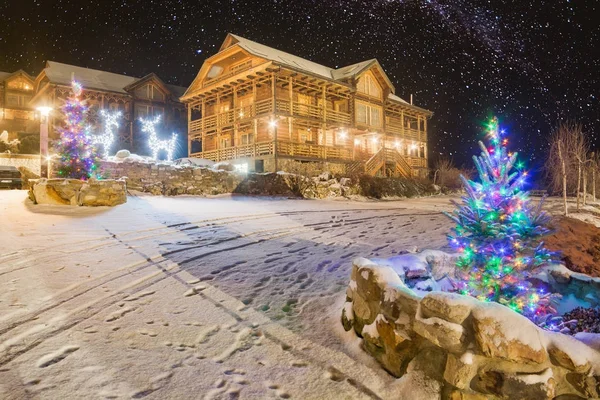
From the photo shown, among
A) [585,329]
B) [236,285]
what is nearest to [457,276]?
[585,329]

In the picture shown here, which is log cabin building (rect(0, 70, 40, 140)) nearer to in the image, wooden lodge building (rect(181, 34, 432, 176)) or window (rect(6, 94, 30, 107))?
window (rect(6, 94, 30, 107))

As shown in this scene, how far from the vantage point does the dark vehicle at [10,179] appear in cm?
1870

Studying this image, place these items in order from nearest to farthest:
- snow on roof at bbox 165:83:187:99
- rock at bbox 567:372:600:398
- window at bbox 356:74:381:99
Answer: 1. rock at bbox 567:372:600:398
2. window at bbox 356:74:381:99
3. snow on roof at bbox 165:83:187:99

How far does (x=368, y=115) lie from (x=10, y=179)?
2624cm

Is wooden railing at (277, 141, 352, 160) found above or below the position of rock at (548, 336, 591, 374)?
above

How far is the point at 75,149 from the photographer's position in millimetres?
15297

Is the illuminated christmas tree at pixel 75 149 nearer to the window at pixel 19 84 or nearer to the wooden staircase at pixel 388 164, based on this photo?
the wooden staircase at pixel 388 164

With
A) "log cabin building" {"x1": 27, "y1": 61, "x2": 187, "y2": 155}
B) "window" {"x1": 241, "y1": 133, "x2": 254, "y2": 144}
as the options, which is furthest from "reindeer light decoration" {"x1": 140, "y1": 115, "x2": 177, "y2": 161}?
"window" {"x1": 241, "y1": 133, "x2": 254, "y2": 144}

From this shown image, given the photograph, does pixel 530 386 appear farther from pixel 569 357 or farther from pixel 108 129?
pixel 108 129

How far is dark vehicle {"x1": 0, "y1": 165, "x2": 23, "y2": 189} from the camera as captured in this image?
1870 cm

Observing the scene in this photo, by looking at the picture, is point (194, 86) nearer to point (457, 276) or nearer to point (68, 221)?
point (68, 221)

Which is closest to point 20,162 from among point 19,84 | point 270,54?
point 19,84

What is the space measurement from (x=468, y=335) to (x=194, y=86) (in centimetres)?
3094

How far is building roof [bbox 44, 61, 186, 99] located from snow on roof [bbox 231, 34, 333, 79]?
14233 millimetres
